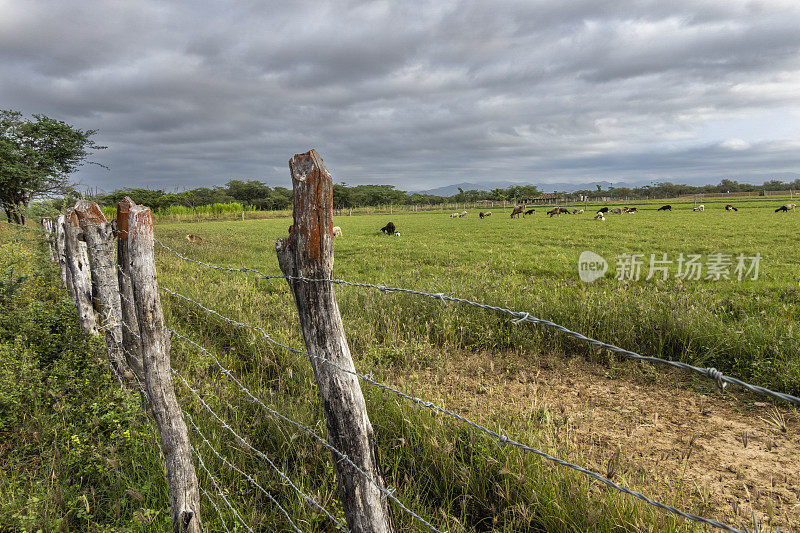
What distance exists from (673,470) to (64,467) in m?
4.83

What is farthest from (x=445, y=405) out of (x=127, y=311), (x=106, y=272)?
(x=106, y=272)

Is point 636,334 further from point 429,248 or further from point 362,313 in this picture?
point 429,248

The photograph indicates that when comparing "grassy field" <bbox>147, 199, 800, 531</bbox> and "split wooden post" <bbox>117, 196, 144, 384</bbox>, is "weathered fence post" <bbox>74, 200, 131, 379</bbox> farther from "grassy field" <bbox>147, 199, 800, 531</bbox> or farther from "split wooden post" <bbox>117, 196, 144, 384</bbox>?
"grassy field" <bbox>147, 199, 800, 531</bbox>

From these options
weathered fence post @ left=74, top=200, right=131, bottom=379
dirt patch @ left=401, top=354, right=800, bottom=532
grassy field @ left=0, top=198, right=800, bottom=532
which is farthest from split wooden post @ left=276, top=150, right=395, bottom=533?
weathered fence post @ left=74, top=200, right=131, bottom=379

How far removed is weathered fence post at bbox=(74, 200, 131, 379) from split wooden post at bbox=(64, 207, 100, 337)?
651 mm

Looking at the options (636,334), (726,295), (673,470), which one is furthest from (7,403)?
(726,295)

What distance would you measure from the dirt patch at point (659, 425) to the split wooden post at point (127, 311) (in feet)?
9.61

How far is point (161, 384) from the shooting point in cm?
273

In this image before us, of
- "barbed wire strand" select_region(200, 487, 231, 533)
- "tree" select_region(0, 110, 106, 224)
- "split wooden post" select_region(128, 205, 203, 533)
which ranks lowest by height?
"barbed wire strand" select_region(200, 487, 231, 533)

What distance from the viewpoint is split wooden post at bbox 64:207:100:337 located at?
4.90 metres

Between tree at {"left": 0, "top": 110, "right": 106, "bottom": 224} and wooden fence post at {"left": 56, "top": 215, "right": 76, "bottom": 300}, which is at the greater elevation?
tree at {"left": 0, "top": 110, "right": 106, "bottom": 224}

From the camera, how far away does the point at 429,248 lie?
17641 mm

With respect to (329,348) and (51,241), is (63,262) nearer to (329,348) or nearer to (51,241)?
(51,241)

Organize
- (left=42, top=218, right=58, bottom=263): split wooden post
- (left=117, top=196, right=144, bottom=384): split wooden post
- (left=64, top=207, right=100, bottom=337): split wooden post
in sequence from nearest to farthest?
1. (left=117, top=196, right=144, bottom=384): split wooden post
2. (left=64, top=207, right=100, bottom=337): split wooden post
3. (left=42, top=218, right=58, bottom=263): split wooden post
